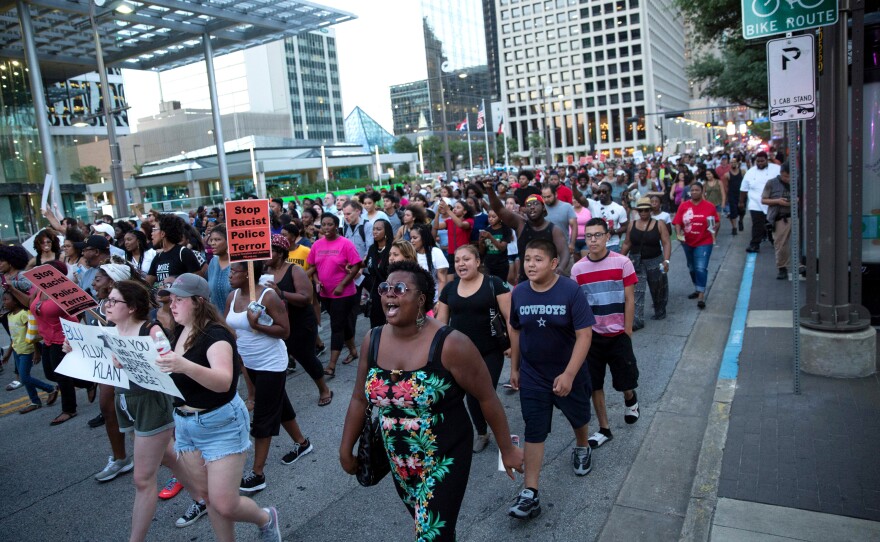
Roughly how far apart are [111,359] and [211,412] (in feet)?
3.05

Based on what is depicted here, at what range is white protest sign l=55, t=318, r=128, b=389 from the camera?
415 centimetres

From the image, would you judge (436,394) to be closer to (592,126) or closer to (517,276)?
(517,276)

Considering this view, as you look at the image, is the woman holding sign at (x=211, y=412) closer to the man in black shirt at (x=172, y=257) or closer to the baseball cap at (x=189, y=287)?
the baseball cap at (x=189, y=287)

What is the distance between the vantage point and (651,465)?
4945mm

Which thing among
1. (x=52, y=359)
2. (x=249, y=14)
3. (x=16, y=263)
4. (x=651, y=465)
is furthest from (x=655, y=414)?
(x=249, y=14)

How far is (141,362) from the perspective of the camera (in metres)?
3.65

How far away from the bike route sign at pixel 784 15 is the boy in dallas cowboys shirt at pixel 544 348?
10.7ft

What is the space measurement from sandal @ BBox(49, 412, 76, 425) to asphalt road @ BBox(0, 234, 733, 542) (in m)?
0.09

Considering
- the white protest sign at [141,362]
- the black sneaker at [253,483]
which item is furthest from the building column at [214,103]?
the white protest sign at [141,362]

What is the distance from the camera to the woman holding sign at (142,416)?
3.98 m

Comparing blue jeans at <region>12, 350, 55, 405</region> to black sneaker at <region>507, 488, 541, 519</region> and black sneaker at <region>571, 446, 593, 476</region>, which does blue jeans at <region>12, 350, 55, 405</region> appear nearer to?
black sneaker at <region>507, 488, 541, 519</region>

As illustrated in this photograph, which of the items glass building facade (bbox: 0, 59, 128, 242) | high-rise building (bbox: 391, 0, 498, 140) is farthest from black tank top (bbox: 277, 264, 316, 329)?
high-rise building (bbox: 391, 0, 498, 140)

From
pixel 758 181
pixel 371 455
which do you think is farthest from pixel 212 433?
pixel 758 181

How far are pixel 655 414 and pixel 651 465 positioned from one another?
108cm
